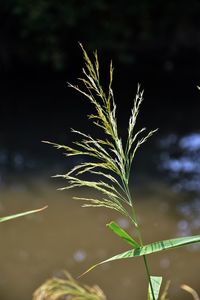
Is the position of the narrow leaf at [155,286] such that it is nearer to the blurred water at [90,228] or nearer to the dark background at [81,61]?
the blurred water at [90,228]

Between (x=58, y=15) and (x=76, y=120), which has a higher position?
(x=58, y=15)

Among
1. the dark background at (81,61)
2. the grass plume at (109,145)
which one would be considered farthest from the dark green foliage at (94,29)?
the grass plume at (109,145)

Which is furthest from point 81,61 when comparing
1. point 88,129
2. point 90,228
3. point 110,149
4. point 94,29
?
point 110,149

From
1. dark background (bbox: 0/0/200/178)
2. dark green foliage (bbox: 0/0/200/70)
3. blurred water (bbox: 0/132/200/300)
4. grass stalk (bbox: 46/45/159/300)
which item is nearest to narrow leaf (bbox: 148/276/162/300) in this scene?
grass stalk (bbox: 46/45/159/300)

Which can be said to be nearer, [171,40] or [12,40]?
[12,40]

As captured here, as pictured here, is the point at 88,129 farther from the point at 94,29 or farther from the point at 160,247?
the point at 160,247

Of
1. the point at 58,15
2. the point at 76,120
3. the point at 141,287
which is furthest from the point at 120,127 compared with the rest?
the point at 141,287

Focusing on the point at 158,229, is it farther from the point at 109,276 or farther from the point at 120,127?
the point at 120,127

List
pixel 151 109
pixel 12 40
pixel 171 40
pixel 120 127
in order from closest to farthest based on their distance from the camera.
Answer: pixel 120 127, pixel 151 109, pixel 12 40, pixel 171 40
